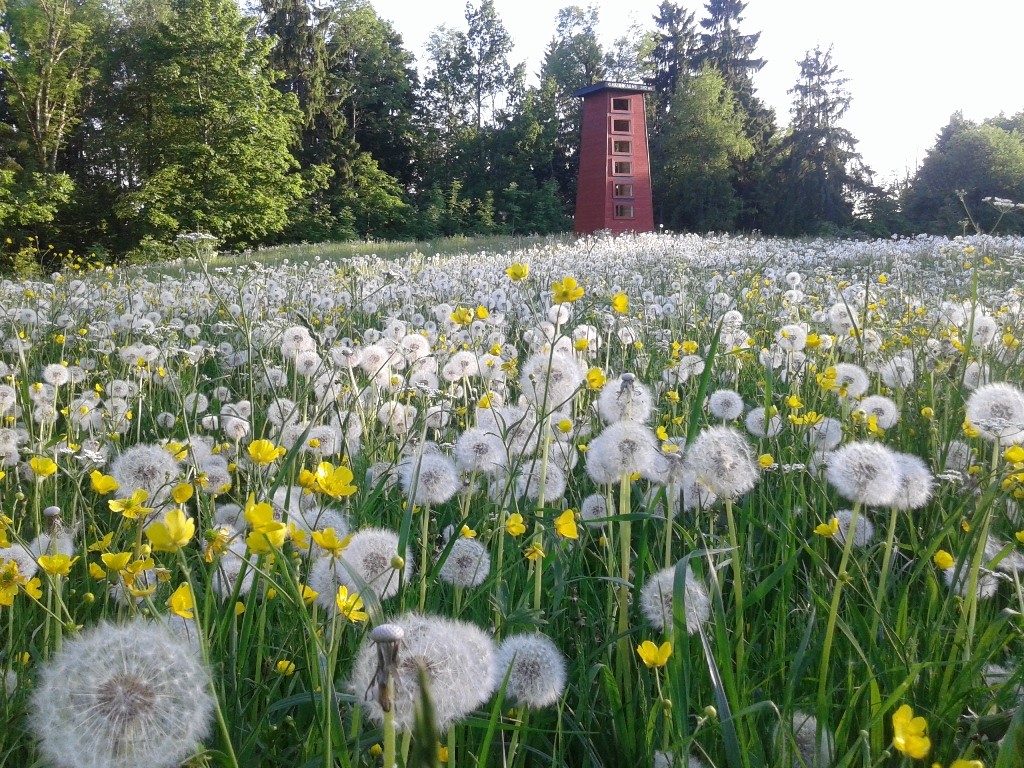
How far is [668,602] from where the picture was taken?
4.83 feet

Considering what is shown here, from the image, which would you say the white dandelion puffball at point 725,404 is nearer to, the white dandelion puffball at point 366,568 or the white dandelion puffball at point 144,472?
the white dandelion puffball at point 366,568

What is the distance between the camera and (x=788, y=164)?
46156mm

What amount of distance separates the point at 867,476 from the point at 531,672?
29.8 inches

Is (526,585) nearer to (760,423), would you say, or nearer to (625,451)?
(625,451)

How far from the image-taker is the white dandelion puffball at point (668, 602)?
1.46m

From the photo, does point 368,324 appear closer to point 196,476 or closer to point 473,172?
point 196,476

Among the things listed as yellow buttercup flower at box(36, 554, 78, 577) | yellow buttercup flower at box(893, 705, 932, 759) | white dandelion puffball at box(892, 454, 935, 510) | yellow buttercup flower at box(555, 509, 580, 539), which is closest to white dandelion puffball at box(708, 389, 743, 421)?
white dandelion puffball at box(892, 454, 935, 510)

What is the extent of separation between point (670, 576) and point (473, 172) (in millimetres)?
48846

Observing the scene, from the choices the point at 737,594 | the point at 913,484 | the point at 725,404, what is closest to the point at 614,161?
the point at 725,404

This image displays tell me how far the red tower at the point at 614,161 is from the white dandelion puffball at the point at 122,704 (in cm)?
3044

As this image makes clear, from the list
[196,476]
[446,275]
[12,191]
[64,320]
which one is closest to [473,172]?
[12,191]

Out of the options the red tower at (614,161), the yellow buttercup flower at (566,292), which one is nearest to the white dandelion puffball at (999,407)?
the yellow buttercup flower at (566,292)

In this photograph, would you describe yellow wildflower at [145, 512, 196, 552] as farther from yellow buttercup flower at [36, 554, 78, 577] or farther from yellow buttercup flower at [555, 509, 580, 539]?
yellow buttercup flower at [555, 509, 580, 539]

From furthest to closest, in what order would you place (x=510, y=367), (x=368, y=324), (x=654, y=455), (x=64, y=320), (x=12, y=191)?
(x=12, y=191)
(x=368, y=324)
(x=64, y=320)
(x=510, y=367)
(x=654, y=455)
